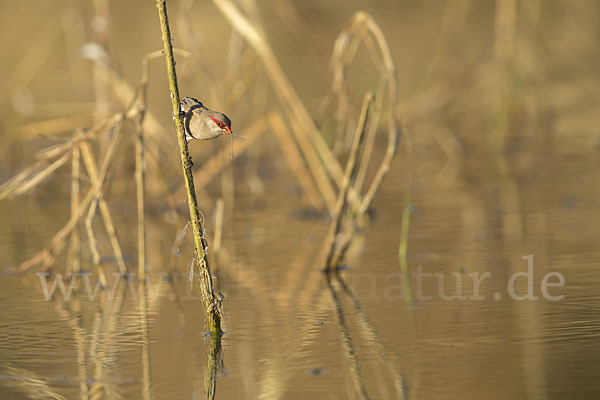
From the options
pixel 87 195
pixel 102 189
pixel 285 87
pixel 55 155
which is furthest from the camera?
pixel 285 87

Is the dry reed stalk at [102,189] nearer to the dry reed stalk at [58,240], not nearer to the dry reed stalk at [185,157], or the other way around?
the dry reed stalk at [58,240]

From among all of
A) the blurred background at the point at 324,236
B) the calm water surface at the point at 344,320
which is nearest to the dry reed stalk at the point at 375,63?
the blurred background at the point at 324,236

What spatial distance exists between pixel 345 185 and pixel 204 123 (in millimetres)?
1595

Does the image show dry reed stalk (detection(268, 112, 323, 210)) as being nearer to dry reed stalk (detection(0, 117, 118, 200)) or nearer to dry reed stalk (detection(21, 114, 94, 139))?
dry reed stalk (detection(21, 114, 94, 139))

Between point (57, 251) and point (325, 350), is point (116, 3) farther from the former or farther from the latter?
point (325, 350)

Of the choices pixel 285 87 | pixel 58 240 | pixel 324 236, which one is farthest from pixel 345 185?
pixel 324 236

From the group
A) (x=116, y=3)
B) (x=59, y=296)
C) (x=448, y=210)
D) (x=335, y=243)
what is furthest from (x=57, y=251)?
(x=116, y=3)

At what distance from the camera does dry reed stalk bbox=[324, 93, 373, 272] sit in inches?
218

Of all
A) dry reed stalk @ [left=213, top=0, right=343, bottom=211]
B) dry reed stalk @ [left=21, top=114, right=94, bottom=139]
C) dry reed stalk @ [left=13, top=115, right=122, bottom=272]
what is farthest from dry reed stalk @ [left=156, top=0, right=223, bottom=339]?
dry reed stalk @ [left=21, top=114, right=94, bottom=139]

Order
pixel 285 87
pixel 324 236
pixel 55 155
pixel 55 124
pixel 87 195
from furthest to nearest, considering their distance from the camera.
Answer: pixel 55 124 → pixel 324 236 → pixel 285 87 → pixel 87 195 → pixel 55 155

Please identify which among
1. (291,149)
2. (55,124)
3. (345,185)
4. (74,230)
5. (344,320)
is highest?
(55,124)

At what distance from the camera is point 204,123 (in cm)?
→ 416

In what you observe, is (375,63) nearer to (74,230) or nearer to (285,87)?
(285,87)

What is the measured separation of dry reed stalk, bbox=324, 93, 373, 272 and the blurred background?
143 millimetres
